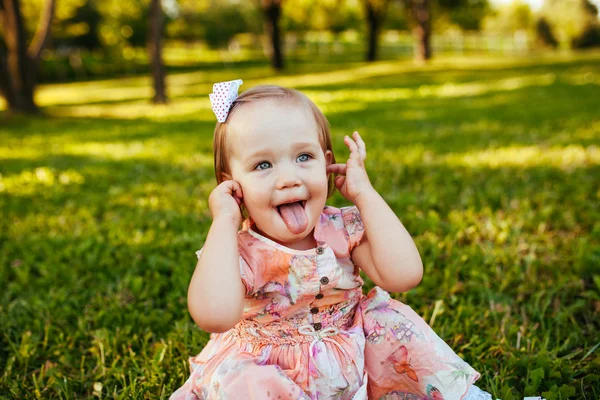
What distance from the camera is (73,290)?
9.67 feet

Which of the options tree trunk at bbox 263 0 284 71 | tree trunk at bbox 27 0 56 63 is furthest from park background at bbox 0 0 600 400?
tree trunk at bbox 263 0 284 71

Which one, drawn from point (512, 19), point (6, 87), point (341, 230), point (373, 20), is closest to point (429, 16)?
point (373, 20)

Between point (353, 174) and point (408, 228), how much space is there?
5.58 feet

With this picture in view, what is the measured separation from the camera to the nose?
5.47 ft

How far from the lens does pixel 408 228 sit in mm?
3475

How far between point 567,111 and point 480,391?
7501 millimetres

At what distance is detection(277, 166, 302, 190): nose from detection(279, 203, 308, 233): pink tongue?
8cm

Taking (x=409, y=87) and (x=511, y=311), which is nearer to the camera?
(x=511, y=311)

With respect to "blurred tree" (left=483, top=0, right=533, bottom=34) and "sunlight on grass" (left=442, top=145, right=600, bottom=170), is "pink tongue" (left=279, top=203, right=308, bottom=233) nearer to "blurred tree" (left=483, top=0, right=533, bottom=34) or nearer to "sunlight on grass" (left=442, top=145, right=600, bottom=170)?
"sunlight on grass" (left=442, top=145, right=600, bottom=170)

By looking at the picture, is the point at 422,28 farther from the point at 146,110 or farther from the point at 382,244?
the point at 382,244

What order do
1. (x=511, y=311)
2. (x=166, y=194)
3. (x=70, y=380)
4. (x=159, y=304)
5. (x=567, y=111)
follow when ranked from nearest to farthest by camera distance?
(x=70, y=380) < (x=511, y=311) < (x=159, y=304) < (x=166, y=194) < (x=567, y=111)

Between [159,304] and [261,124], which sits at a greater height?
[261,124]

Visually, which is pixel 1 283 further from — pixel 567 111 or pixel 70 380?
pixel 567 111

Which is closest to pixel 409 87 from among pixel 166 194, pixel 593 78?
pixel 593 78
